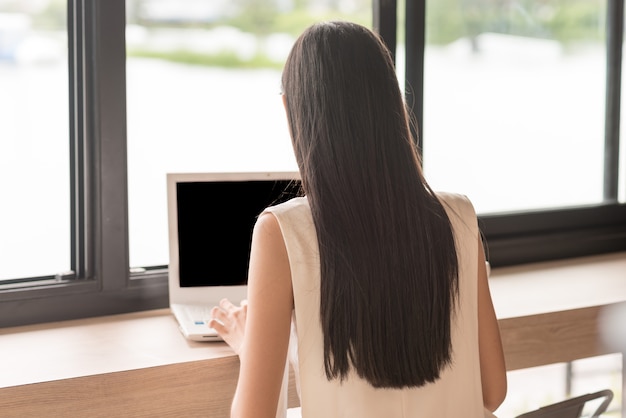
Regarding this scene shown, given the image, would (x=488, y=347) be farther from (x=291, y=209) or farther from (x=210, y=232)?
(x=210, y=232)

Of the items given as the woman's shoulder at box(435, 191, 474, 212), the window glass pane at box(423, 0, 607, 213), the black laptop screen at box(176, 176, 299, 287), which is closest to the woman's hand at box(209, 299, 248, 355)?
the black laptop screen at box(176, 176, 299, 287)

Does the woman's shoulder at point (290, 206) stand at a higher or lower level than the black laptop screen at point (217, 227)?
higher

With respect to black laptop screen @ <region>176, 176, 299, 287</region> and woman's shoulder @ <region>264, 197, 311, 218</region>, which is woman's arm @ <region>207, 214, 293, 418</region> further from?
black laptop screen @ <region>176, 176, 299, 287</region>

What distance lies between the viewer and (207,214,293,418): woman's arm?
118 cm

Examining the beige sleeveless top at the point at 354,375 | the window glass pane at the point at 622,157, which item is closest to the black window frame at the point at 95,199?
the beige sleeveless top at the point at 354,375

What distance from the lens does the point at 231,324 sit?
59.9 inches

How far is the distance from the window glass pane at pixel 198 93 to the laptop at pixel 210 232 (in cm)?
28

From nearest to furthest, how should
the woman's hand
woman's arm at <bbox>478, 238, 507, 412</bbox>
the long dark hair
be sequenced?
the long dark hair, woman's arm at <bbox>478, 238, 507, 412</bbox>, the woman's hand

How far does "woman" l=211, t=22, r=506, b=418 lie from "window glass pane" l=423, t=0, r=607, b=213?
131 cm

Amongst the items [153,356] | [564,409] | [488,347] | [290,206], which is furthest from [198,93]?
[564,409]

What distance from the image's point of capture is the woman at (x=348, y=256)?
46.5 inches

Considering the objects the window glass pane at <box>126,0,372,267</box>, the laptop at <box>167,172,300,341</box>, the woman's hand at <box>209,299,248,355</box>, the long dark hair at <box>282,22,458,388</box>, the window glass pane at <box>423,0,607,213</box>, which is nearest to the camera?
the long dark hair at <box>282,22,458,388</box>

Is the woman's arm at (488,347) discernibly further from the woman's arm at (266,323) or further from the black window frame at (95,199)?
the black window frame at (95,199)

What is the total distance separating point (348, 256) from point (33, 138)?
1.07 meters
